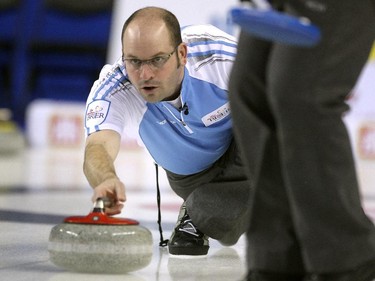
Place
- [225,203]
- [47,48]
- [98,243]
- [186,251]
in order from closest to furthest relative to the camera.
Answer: [98,243], [186,251], [225,203], [47,48]

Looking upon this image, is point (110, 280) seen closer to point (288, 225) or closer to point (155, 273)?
point (155, 273)

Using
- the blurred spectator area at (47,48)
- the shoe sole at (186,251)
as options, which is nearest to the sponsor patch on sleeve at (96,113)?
the shoe sole at (186,251)

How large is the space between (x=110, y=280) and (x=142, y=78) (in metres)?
0.61

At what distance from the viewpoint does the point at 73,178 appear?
5.77 metres

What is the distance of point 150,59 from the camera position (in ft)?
8.21

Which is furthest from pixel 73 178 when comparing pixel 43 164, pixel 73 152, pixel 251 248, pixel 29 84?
pixel 251 248

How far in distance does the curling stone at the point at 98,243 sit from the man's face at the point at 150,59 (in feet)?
1.61

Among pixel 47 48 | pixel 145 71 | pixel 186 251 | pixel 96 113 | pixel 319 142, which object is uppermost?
pixel 319 142

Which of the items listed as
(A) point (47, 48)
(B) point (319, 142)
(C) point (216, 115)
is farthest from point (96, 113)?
(A) point (47, 48)

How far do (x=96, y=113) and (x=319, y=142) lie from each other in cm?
101

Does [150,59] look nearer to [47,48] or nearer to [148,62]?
[148,62]

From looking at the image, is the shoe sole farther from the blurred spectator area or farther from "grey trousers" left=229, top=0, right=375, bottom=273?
the blurred spectator area

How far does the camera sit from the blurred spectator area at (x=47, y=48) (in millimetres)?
8719

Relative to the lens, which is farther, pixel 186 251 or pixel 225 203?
pixel 225 203
